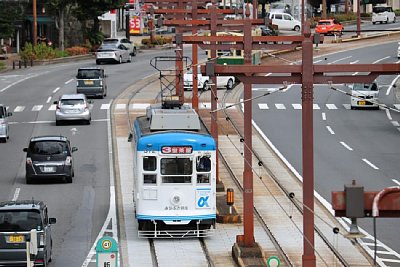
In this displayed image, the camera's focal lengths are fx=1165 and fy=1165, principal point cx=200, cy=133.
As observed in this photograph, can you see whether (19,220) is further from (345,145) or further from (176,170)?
(345,145)

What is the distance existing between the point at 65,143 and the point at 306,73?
22.3 meters

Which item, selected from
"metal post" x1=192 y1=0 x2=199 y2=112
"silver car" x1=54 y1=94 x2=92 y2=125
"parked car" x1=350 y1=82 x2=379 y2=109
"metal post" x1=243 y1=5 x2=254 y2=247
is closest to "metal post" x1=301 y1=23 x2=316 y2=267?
"metal post" x1=243 y1=5 x2=254 y2=247

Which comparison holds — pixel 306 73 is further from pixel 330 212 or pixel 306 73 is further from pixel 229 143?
pixel 229 143

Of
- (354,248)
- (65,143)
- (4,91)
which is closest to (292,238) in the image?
(354,248)

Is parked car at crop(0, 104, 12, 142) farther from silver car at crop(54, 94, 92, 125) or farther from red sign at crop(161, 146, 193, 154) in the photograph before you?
red sign at crop(161, 146, 193, 154)

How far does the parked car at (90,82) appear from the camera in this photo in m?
67.0

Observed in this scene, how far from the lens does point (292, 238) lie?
34.1 meters

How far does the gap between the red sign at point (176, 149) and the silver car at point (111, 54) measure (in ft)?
182

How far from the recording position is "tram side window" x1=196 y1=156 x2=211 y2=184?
33.4 m

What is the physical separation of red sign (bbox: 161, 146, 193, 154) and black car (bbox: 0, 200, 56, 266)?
228 inches

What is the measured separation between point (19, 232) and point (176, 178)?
676cm

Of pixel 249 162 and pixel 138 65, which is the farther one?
pixel 138 65

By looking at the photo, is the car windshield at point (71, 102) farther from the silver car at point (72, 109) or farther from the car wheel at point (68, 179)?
the car wheel at point (68, 179)

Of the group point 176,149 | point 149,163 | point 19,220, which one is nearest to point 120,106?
point 149,163
